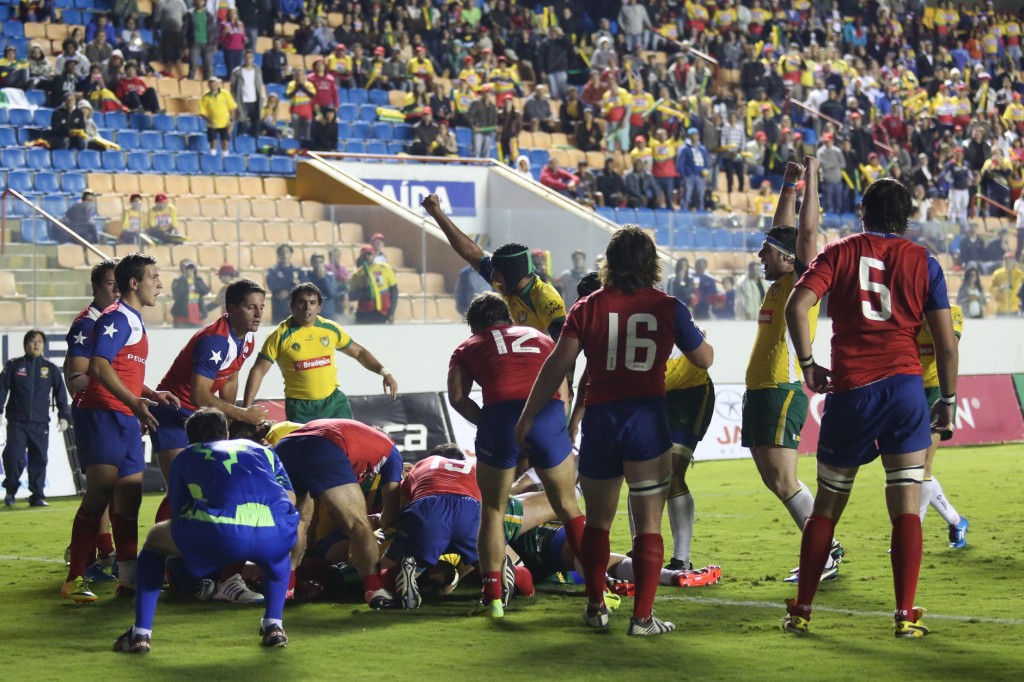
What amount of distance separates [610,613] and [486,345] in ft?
5.32

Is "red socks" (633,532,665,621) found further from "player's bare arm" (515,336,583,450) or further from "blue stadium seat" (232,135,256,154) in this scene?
"blue stadium seat" (232,135,256,154)

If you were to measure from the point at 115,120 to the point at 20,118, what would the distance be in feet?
5.06

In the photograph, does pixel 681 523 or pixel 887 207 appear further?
pixel 681 523

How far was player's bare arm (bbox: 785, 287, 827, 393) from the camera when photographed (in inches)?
267

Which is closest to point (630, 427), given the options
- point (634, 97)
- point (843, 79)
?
point (634, 97)

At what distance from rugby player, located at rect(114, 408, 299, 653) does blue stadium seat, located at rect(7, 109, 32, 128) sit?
58.1 feet

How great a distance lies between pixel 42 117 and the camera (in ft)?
76.8

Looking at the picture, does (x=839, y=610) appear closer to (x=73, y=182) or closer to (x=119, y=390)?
(x=119, y=390)

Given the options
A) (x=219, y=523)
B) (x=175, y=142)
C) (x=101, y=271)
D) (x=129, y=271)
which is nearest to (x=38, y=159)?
(x=175, y=142)

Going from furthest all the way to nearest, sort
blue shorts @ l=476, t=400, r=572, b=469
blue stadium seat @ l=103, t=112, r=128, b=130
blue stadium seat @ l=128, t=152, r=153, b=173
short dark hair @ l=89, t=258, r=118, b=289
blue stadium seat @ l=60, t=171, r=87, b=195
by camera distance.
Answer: blue stadium seat @ l=103, t=112, r=128, b=130, blue stadium seat @ l=128, t=152, r=153, b=173, blue stadium seat @ l=60, t=171, r=87, b=195, short dark hair @ l=89, t=258, r=118, b=289, blue shorts @ l=476, t=400, r=572, b=469

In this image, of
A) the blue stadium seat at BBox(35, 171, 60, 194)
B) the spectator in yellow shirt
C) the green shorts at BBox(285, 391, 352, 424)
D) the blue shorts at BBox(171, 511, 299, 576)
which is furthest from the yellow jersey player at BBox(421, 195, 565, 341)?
the spectator in yellow shirt

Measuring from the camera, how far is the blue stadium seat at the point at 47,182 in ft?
71.9

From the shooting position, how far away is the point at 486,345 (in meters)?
8.06

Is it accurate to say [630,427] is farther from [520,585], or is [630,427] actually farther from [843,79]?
[843,79]
